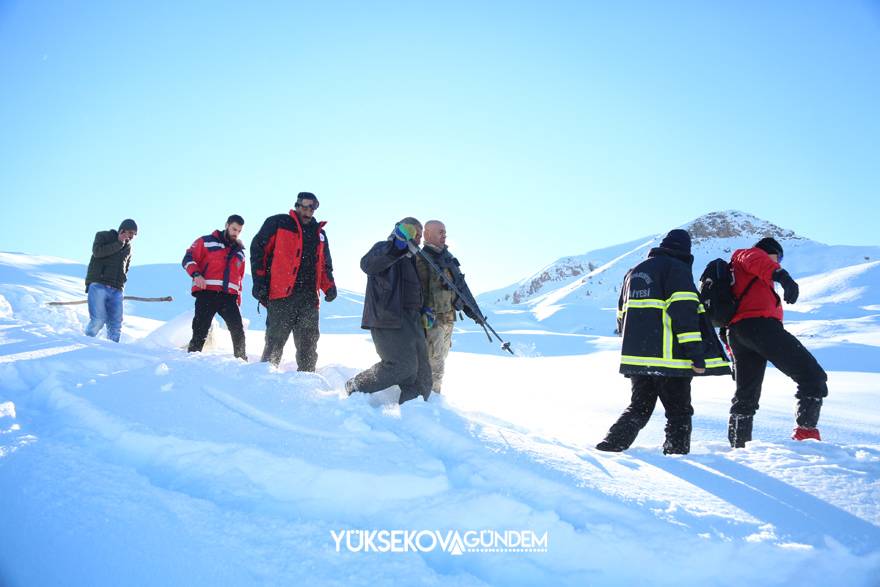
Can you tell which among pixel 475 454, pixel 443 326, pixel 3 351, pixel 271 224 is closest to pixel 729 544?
pixel 475 454

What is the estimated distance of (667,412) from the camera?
3.22 m

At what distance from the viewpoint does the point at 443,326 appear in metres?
4.55

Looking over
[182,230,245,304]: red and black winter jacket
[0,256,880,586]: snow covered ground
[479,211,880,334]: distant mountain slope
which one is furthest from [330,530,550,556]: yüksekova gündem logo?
[479,211,880,334]: distant mountain slope

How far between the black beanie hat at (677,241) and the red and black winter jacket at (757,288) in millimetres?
525

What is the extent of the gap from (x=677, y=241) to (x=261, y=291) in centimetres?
336

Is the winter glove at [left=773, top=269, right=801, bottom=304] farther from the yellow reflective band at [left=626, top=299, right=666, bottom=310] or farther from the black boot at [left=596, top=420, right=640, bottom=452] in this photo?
the black boot at [left=596, top=420, right=640, bottom=452]

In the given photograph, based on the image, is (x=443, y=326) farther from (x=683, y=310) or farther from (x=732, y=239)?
(x=732, y=239)

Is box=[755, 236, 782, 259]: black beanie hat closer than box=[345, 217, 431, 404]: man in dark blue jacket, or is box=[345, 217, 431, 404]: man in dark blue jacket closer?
box=[345, 217, 431, 404]: man in dark blue jacket

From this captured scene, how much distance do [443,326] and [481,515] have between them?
104 inches

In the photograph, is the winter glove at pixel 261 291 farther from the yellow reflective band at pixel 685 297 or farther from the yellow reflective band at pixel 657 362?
the yellow reflective band at pixel 685 297

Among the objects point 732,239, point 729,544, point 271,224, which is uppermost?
point 732,239

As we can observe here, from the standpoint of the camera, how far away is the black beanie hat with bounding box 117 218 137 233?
244 inches

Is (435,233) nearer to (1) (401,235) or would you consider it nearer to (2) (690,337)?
(1) (401,235)

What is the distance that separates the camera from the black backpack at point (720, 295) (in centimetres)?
360
